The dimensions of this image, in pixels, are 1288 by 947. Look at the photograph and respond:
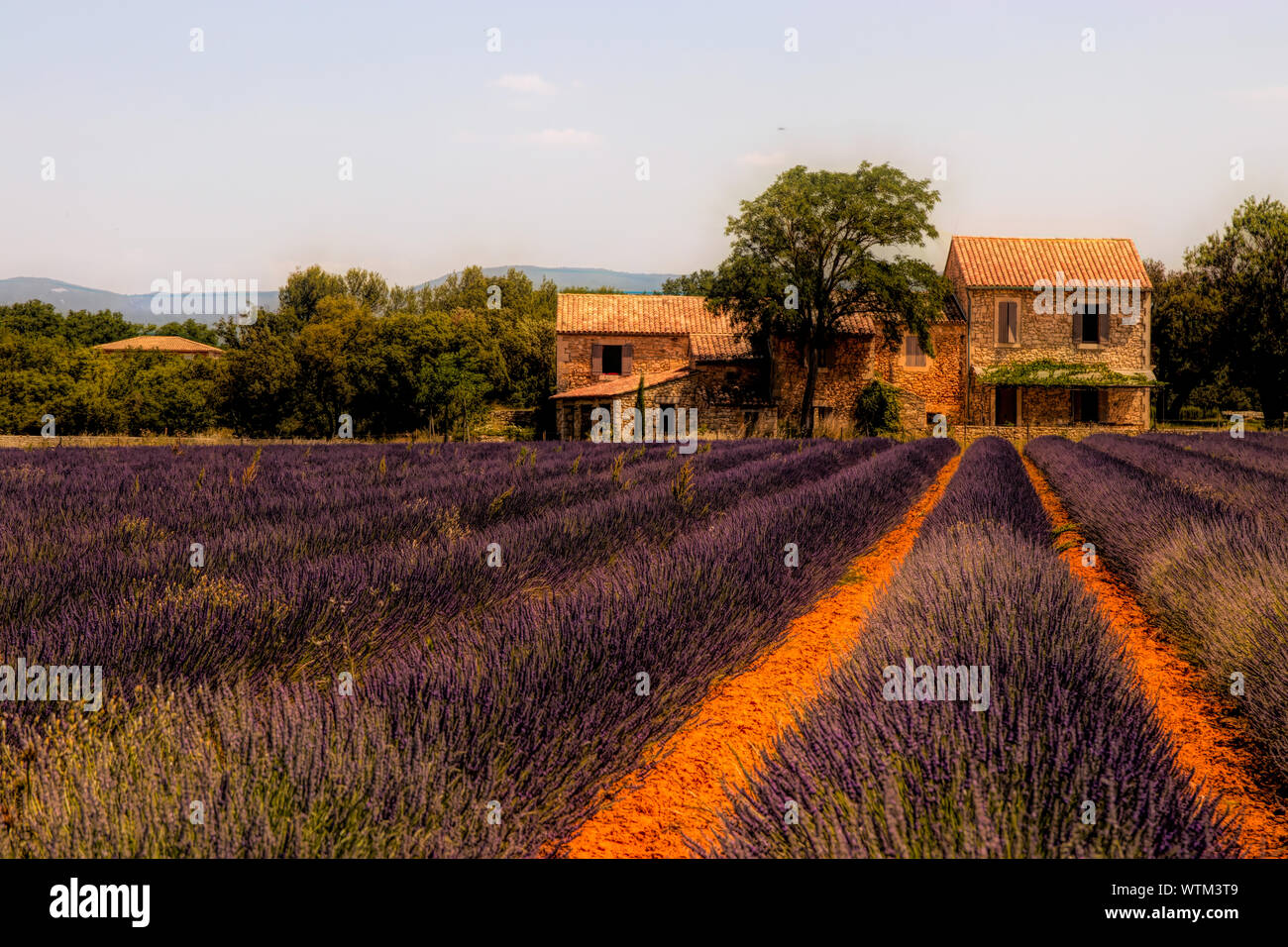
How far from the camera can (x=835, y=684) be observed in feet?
8.05

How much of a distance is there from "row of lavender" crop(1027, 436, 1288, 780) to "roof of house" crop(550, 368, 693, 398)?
18.5m

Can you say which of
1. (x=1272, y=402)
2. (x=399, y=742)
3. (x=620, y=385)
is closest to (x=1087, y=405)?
(x=1272, y=402)

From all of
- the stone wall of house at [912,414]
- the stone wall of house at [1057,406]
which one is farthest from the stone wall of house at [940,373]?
the stone wall of house at [912,414]

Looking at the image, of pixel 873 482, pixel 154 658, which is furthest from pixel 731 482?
pixel 154 658

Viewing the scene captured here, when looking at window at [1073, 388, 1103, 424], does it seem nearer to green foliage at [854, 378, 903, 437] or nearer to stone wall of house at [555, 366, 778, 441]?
green foliage at [854, 378, 903, 437]

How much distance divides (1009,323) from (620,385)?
14183 millimetres

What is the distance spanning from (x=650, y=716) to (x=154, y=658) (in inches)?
63.9

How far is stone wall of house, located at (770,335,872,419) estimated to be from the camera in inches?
1106

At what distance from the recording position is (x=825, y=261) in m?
26.8

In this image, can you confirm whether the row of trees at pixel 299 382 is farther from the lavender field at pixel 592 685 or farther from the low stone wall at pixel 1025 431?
the lavender field at pixel 592 685

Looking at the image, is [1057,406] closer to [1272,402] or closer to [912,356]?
[912,356]

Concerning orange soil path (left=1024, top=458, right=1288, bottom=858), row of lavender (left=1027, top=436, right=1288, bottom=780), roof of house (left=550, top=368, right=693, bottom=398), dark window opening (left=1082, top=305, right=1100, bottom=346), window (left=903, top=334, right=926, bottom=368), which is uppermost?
dark window opening (left=1082, top=305, right=1100, bottom=346)

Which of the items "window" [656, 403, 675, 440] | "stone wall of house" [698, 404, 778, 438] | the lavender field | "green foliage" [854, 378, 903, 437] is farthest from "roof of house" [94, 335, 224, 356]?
the lavender field
